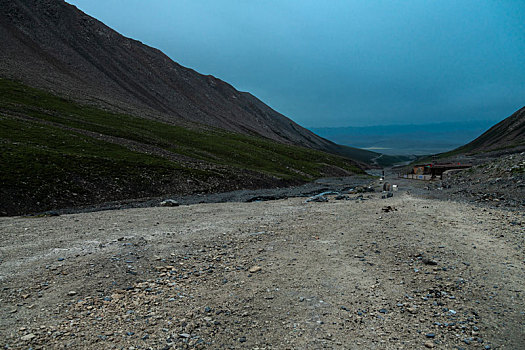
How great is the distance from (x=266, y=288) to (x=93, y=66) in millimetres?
137083

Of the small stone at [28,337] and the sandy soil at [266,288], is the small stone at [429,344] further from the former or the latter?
the small stone at [28,337]

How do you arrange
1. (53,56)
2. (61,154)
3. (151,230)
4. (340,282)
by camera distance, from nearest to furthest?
(340,282) < (151,230) < (61,154) < (53,56)

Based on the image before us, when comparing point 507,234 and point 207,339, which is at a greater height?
point 507,234

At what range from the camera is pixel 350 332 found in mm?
7551

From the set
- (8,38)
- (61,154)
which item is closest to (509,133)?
(61,154)

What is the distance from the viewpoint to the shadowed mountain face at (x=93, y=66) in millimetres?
93688

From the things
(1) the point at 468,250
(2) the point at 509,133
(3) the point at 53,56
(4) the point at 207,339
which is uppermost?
(3) the point at 53,56

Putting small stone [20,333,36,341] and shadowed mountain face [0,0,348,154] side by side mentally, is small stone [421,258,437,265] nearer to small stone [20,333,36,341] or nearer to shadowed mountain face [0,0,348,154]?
small stone [20,333,36,341]

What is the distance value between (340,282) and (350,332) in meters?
2.80

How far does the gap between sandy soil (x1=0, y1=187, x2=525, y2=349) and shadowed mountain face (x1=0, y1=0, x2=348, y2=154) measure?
86216mm

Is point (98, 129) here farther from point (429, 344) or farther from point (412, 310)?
point (429, 344)

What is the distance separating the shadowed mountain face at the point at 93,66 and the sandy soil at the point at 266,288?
86216 mm

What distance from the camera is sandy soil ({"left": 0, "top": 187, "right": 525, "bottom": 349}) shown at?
290 inches

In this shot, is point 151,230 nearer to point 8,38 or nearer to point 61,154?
point 61,154
